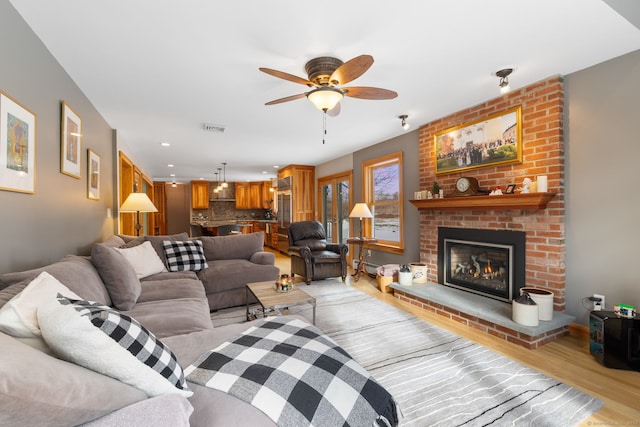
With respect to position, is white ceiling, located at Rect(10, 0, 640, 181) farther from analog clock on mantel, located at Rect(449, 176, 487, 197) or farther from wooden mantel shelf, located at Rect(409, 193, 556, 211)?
wooden mantel shelf, located at Rect(409, 193, 556, 211)

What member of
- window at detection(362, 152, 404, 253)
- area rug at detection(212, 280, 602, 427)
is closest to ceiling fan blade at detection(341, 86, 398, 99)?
area rug at detection(212, 280, 602, 427)

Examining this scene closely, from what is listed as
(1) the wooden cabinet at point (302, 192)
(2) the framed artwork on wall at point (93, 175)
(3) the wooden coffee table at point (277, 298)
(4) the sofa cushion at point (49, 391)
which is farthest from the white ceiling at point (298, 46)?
(1) the wooden cabinet at point (302, 192)

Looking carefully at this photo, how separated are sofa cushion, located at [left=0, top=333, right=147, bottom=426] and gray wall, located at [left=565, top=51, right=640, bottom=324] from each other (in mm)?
3383

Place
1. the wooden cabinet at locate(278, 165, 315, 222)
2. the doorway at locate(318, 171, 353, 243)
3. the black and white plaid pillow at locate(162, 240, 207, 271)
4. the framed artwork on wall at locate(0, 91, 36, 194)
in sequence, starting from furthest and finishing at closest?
1. the wooden cabinet at locate(278, 165, 315, 222)
2. the doorway at locate(318, 171, 353, 243)
3. the black and white plaid pillow at locate(162, 240, 207, 271)
4. the framed artwork on wall at locate(0, 91, 36, 194)

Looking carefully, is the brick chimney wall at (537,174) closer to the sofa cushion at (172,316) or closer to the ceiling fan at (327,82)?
the ceiling fan at (327,82)

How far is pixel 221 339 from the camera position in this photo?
1.40 meters

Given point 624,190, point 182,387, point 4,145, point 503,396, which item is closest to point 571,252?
point 624,190

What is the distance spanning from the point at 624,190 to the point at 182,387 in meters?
3.33

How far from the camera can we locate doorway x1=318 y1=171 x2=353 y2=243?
6.26 meters

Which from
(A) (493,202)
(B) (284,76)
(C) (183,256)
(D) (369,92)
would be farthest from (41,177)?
(A) (493,202)

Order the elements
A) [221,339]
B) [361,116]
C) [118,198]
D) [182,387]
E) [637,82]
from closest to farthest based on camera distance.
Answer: [182,387] < [221,339] < [637,82] < [361,116] < [118,198]

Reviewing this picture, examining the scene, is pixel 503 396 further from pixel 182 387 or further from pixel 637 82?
pixel 637 82

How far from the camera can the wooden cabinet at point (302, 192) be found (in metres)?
7.24

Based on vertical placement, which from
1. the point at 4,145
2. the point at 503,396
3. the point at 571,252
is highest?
the point at 4,145
